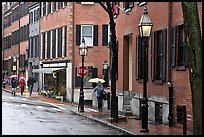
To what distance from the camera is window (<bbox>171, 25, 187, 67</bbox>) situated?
20375mm

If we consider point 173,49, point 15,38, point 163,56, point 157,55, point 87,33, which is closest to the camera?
point 173,49

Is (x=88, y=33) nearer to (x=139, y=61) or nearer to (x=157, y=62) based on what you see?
(x=139, y=61)

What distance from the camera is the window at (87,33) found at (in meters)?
41.8

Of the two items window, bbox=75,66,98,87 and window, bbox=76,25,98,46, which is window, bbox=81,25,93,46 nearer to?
window, bbox=76,25,98,46

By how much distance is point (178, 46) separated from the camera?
20.6 metres

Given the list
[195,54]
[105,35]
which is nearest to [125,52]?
[105,35]

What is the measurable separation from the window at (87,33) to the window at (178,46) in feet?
69.2

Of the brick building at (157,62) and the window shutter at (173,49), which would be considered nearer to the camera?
the brick building at (157,62)

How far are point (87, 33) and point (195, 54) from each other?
2929 centimetres

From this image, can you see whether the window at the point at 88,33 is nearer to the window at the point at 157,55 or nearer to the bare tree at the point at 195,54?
the window at the point at 157,55

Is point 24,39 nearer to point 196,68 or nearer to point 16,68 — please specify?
point 16,68

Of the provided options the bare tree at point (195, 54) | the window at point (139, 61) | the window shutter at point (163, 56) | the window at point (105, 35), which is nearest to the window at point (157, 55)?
the window shutter at point (163, 56)

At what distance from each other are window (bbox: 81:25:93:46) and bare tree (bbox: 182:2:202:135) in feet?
95.2

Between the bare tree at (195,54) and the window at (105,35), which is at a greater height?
the window at (105,35)
